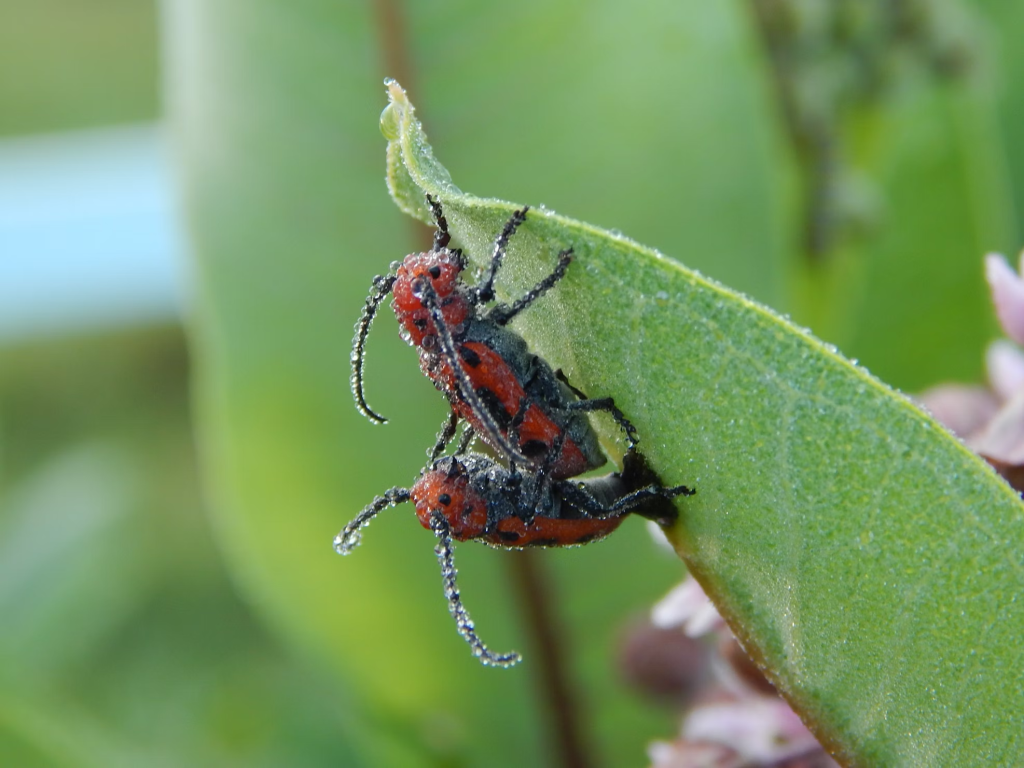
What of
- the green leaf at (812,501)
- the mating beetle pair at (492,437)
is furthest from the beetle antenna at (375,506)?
the green leaf at (812,501)

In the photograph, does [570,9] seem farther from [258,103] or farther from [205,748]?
[205,748]

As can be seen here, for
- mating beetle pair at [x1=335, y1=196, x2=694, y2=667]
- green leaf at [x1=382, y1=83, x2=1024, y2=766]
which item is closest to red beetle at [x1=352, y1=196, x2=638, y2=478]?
mating beetle pair at [x1=335, y1=196, x2=694, y2=667]

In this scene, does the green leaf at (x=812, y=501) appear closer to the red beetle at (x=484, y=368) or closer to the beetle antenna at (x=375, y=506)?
the red beetle at (x=484, y=368)

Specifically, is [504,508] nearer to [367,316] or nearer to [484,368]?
[484,368]

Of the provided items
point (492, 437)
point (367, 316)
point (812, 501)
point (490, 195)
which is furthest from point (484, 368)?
point (490, 195)

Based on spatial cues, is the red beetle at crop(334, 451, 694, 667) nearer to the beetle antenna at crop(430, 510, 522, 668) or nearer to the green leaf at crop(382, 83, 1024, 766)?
the beetle antenna at crop(430, 510, 522, 668)

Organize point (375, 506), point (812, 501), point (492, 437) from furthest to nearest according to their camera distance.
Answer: point (375, 506) < point (492, 437) < point (812, 501)
